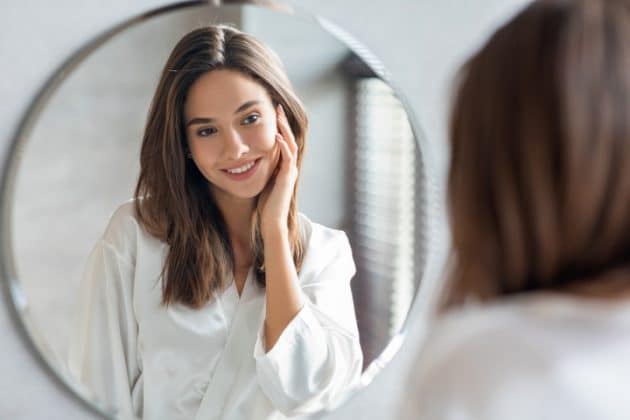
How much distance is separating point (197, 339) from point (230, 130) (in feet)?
0.89

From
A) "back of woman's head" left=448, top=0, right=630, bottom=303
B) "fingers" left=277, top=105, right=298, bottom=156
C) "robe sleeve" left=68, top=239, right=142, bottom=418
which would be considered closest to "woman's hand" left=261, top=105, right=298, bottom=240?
"fingers" left=277, top=105, right=298, bottom=156

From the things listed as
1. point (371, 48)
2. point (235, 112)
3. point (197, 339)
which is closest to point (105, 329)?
point (197, 339)

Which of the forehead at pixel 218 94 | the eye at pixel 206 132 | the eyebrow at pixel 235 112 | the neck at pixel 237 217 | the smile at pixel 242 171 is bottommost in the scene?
the neck at pixel 237 217

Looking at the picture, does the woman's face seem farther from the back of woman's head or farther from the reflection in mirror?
the back of woman's head

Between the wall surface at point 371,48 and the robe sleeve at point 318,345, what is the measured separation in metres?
0.12

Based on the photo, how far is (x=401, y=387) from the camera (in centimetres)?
115

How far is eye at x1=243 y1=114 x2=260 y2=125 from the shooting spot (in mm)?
921

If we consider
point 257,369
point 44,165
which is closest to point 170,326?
point 257,369

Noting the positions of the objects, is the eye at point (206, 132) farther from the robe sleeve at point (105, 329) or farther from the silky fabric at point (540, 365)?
the silky fabric at point (540, 365)

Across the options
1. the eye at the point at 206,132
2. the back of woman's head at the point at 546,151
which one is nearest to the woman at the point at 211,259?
the eye at the point at 206,132

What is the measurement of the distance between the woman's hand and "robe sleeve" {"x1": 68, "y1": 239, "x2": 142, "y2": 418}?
0.19 metres

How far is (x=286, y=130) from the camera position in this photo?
37.6 inches

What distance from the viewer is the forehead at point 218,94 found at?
2.97ft

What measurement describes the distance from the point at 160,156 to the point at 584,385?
1.85ft
